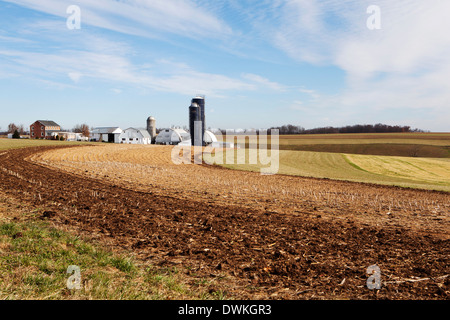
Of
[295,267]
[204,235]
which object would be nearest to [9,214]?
[204,235]

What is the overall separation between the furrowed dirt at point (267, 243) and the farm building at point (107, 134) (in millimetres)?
98376

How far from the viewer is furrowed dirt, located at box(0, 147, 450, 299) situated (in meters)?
6.68

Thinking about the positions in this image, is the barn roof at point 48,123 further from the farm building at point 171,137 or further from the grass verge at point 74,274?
the grass verge at point 74,274

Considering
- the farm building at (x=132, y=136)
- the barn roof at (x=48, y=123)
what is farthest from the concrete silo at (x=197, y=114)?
the barn roof at (x=48, y=123)

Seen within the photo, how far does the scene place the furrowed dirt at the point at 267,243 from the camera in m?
6.68

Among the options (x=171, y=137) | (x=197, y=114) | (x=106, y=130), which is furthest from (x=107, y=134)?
(x=197, y=114)

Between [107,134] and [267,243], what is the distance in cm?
11049

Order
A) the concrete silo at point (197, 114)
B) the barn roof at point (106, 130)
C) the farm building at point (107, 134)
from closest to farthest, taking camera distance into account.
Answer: the concrete silo at point (197, 114)
the farm building at point (107, 134)
the barn roof at point (106, 130)

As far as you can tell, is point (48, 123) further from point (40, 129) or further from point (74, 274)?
point (74, 274)

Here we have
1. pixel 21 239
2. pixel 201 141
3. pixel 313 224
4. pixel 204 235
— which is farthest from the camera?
pixel 201 141

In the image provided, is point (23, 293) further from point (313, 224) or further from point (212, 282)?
point (313, 224)

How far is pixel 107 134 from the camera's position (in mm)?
110062
